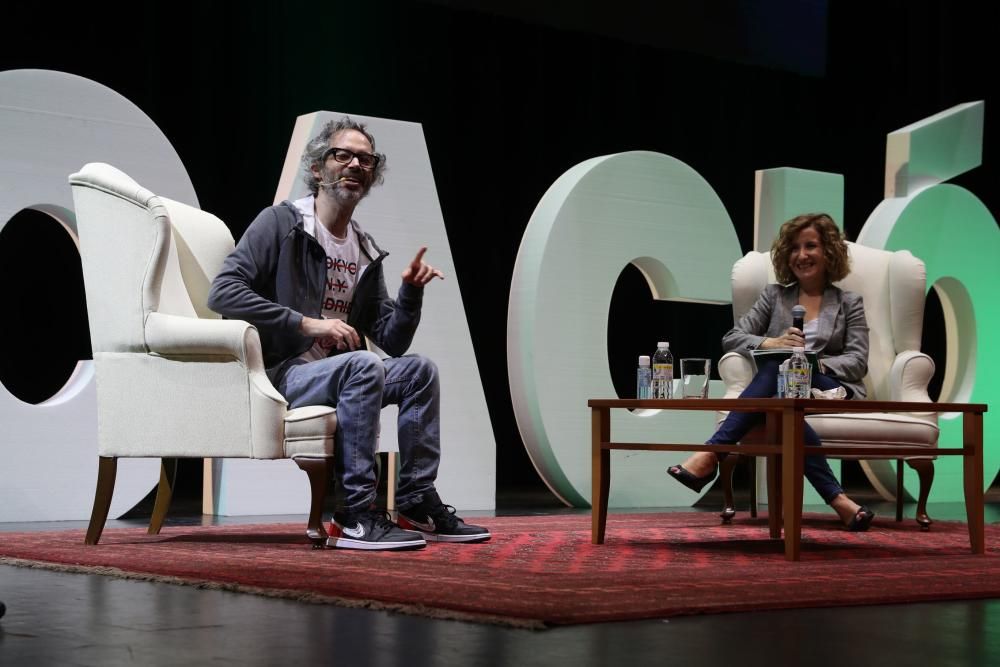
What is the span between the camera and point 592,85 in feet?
24.0

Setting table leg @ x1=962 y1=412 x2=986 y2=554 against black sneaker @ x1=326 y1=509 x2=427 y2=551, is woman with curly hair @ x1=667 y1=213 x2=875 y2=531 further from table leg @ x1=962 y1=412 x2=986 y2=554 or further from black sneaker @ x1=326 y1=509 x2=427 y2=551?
black sneaker @ x1=326 y1=509 x2=427 y2=551

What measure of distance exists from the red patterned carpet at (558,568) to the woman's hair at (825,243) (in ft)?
3.03

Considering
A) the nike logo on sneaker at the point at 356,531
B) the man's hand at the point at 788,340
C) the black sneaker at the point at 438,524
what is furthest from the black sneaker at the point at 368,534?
the man's hand at the point at 788,340

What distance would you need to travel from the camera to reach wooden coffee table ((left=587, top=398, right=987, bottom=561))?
3180mm

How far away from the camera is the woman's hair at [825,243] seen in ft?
14.9

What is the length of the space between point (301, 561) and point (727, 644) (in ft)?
4.05

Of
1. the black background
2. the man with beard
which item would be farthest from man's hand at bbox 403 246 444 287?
the black background

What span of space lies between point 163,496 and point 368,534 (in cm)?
81

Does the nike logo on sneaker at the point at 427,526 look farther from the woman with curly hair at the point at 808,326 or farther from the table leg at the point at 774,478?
the table leg at the point at 774,478

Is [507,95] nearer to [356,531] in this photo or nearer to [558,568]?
[356,531]

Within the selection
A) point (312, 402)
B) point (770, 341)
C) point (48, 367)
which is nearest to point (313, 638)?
point (312, 402)

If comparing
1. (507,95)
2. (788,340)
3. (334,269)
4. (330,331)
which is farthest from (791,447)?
(507,95)

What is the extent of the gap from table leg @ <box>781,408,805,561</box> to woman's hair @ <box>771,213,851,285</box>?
149 centimetres

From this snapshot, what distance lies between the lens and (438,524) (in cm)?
354
